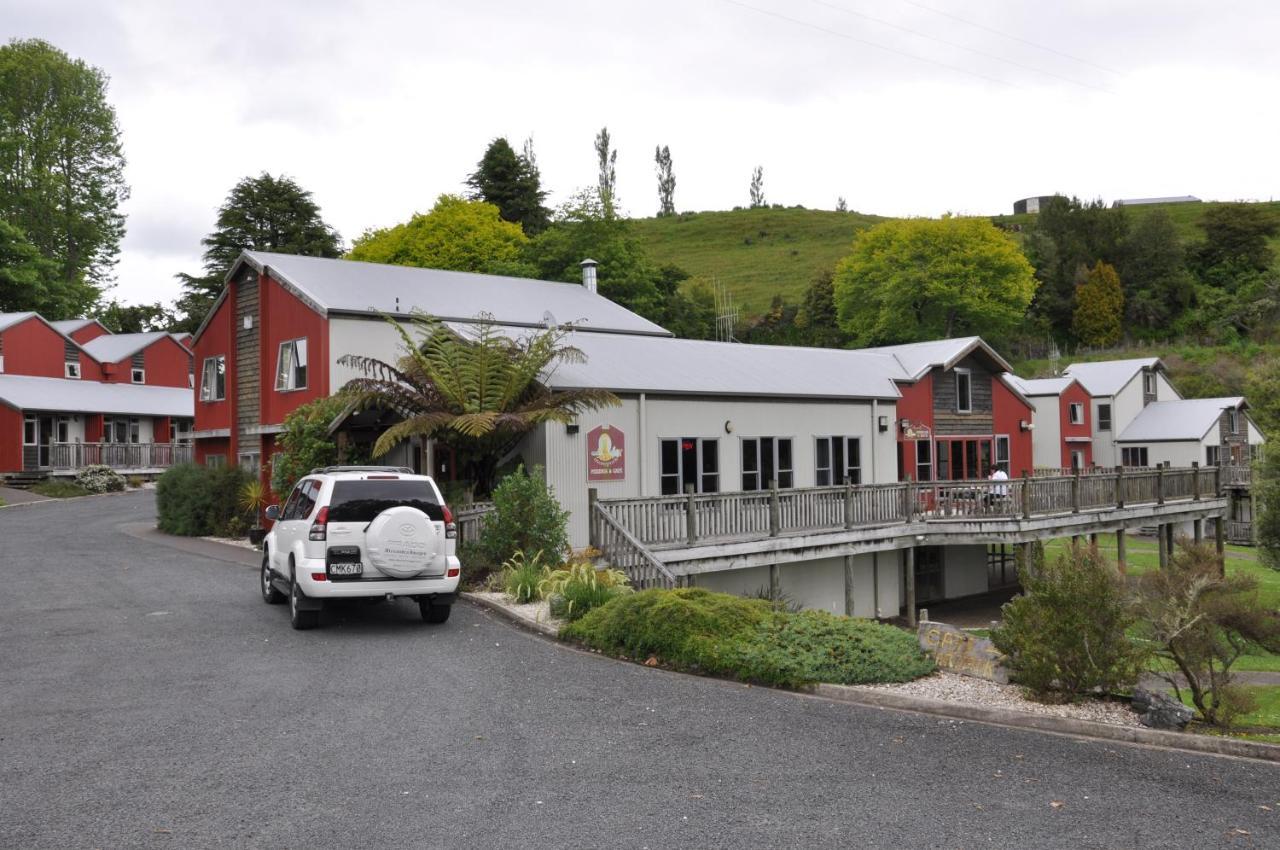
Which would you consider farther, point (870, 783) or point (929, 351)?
point (929, 351)

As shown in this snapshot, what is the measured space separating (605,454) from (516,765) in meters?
13.3

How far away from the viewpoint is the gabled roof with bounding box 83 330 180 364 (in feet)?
171

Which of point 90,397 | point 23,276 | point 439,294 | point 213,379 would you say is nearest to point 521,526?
point 439,294

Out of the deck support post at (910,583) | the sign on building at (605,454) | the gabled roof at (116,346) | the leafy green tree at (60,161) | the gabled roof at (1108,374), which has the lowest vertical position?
the deck support post at (910,583)

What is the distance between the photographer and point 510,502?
653 inches

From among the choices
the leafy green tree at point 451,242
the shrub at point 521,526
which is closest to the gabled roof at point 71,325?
the leafy green tree at point 451,242

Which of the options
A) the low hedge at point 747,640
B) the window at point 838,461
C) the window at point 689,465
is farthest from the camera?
the window at point 838,461

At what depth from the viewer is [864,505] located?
23.6 meters

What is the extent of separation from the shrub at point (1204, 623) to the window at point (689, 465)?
12.3 meters

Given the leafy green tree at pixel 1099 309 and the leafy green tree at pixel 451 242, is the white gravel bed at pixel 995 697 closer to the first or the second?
the leafy green tree at pixel 451 242

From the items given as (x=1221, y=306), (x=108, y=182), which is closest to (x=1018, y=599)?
(x=108, y=182)

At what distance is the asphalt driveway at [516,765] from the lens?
619 centimetres

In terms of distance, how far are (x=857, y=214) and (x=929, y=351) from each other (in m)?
125

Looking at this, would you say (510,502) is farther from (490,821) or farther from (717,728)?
(490,821)
